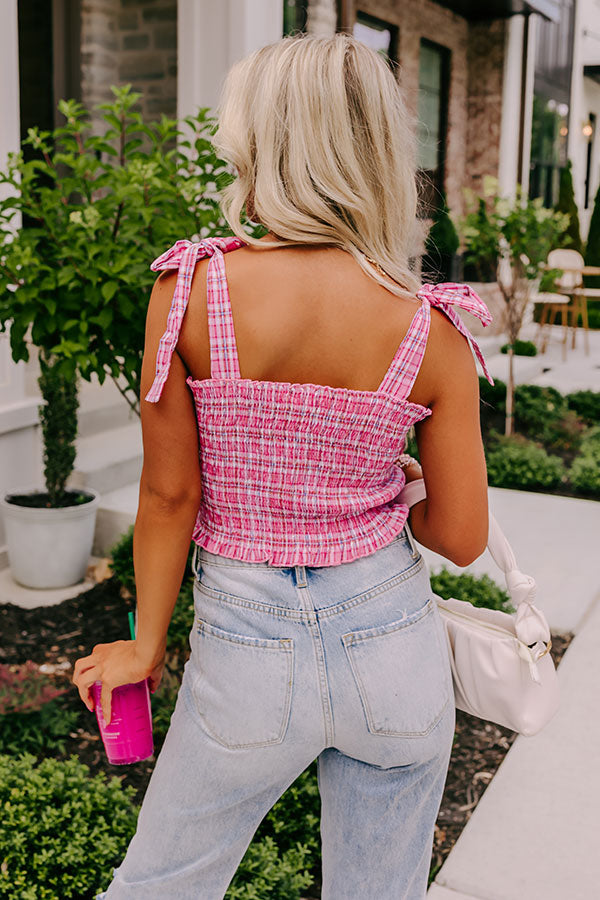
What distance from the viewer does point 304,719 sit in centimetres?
137

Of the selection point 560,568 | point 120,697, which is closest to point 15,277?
point 120,697

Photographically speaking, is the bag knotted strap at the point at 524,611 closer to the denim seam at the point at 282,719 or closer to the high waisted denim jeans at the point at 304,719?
the high waisted denim jeans at the point at 304,719

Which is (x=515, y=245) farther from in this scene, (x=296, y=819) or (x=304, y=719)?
(x=304, y=719)

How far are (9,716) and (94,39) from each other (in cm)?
674

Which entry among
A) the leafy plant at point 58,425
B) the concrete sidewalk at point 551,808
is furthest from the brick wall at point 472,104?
the concrete sidewalk at point 551,808

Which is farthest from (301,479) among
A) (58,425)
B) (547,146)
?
(547,146)

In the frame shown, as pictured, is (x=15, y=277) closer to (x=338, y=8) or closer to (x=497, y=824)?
(x=497, y=824)

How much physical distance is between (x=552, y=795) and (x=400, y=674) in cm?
187

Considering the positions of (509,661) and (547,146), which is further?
(547,146)

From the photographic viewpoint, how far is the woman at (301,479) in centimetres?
130

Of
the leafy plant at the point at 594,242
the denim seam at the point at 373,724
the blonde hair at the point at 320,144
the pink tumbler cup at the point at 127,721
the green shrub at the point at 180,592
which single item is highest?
the leafy plant at the point at 594,242

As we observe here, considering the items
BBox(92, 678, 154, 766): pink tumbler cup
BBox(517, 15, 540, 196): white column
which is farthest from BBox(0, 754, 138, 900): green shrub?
BBox(517, 15, 540, 196): white column

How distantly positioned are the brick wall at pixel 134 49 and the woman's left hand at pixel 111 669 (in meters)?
7.63

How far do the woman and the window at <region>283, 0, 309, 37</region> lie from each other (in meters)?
6.67
